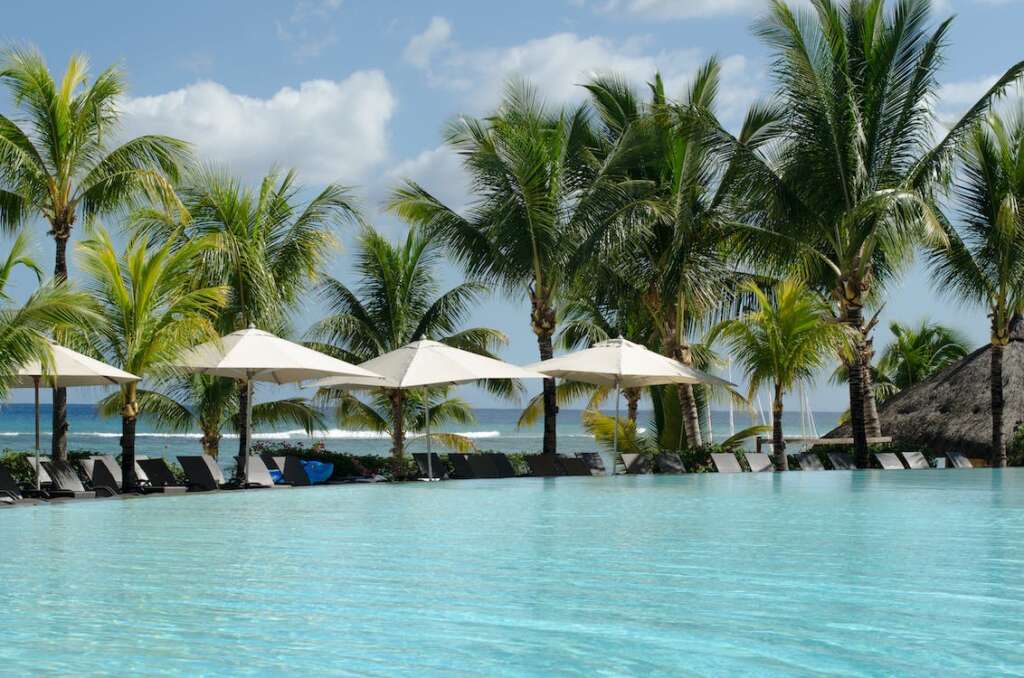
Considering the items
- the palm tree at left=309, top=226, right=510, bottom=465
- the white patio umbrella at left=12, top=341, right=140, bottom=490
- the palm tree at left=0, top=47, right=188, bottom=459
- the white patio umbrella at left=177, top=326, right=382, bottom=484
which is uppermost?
the palm tree at left=0, top=47, right=188, bottom=459

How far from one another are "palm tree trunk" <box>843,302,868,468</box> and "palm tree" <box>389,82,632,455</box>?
449 centimetres

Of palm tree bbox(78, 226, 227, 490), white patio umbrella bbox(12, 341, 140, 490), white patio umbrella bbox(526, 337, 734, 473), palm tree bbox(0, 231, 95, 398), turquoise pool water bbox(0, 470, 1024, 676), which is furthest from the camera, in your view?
white patio umbrella bbox(526, 337, 734, 473)

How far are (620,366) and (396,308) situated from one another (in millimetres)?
6260

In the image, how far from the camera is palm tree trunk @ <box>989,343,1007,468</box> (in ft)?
73.2

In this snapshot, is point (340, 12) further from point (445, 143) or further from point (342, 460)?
point (342, 460)

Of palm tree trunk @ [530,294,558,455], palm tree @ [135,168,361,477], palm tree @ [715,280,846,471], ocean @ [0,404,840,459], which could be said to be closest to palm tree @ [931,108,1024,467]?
palm tree @ [715,280,846,471]

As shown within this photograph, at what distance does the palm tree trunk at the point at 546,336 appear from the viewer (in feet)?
67.3

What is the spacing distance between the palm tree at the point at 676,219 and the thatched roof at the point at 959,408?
630 centimetres

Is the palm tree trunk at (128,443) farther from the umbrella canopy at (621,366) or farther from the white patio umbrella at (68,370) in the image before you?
the umbrella canopy at (621,366)

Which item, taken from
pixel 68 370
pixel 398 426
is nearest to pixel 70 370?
pixel 68 370

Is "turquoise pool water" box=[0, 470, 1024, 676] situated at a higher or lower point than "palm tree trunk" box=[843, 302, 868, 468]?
lower

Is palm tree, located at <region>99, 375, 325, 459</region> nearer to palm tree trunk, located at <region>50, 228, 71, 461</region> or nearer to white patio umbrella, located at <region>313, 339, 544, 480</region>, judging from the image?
palm tree trunk, located at <region>50, 228, 71, 461</region>

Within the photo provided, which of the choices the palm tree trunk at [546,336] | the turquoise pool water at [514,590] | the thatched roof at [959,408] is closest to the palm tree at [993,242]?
the thatched roof at [959,408]

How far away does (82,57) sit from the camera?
1714 cm
